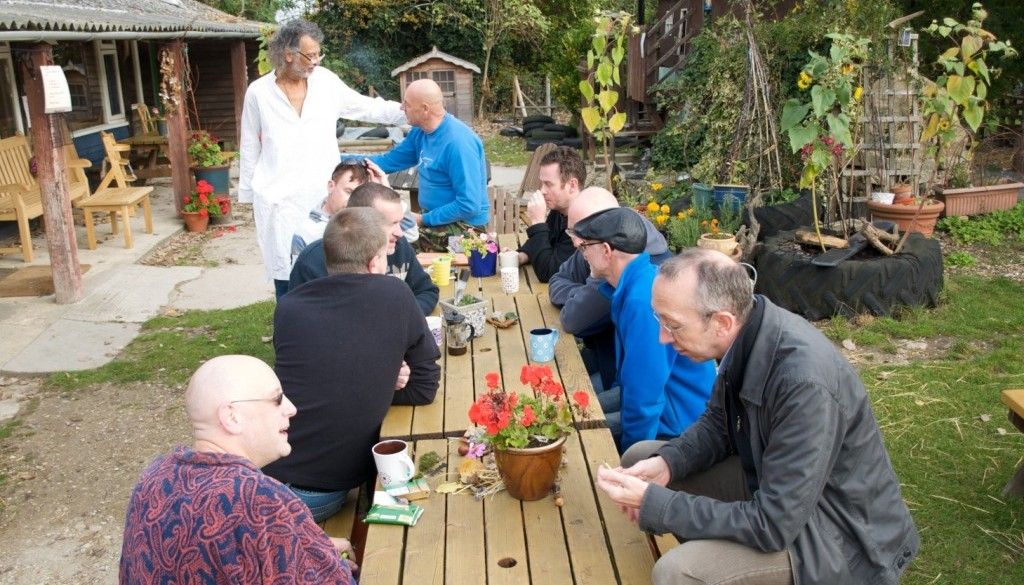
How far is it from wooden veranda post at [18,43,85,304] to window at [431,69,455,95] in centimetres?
1209

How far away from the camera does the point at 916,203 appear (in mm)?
8555

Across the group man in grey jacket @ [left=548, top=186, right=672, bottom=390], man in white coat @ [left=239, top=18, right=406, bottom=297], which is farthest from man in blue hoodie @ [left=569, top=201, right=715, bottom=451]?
man in white coat @ [left=239, top=18, right=406, bottom=297]

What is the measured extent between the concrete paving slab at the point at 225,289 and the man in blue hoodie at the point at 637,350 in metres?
4.99

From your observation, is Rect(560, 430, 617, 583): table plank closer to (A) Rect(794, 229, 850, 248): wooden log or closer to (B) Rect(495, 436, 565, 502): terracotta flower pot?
(B) Rect(495, 436, 565, 502): terracotta flower pot

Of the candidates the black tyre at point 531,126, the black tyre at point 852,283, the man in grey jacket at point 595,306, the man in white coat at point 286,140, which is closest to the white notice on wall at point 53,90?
the man in white coat at point 286,140

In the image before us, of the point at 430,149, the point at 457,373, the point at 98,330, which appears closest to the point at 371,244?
the point at 457,373

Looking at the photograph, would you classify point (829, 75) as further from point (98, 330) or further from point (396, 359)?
point (98, 330)

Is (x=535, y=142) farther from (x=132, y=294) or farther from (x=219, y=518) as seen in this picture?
(x=219, y=518)

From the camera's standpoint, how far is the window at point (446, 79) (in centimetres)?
1911

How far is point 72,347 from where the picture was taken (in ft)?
21.3

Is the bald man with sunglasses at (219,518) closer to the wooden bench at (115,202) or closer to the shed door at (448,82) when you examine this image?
the wooden bench at (115,202)

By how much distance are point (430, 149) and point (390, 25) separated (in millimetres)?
16745

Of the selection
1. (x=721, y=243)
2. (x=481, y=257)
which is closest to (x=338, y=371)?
(x=481, y=257)

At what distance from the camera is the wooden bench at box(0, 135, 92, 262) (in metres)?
8.63
